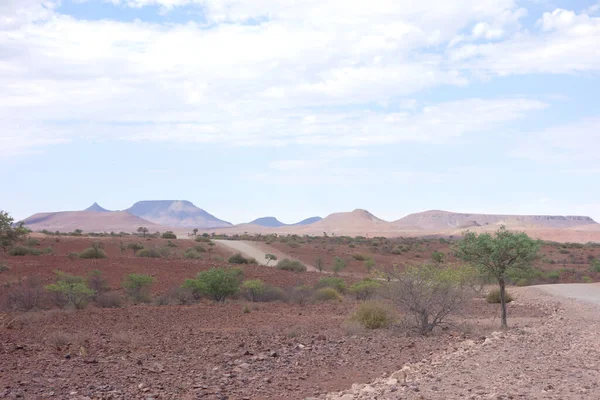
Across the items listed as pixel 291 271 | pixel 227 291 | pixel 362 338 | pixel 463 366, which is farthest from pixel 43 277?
pixel 463 366

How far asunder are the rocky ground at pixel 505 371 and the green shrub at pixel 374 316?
3317mm

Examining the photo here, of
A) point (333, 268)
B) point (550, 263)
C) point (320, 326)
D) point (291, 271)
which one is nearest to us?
point (320, 326)

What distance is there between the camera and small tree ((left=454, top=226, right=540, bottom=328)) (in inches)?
757

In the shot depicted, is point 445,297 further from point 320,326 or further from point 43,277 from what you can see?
point 43,277

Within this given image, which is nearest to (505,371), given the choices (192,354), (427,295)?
(427,295)

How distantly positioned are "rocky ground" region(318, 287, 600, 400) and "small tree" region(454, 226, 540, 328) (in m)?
Result: 2.29

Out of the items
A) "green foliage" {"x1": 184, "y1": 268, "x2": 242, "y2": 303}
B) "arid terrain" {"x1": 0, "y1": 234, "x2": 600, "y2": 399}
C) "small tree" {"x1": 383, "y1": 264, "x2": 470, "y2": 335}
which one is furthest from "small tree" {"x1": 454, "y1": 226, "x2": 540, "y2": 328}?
"green foliage" {"x1": 184, "y1": 268, "x2": 242, "y2": 303}

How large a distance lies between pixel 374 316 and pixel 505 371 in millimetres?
7547

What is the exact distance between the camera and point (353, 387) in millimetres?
11133

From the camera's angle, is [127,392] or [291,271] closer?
[127,392]

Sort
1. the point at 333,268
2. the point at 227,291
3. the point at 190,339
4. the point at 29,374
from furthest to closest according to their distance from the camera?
1. the point at 333,268
2. the point at 227,291
3. the point at 190,339
4. the point at 29,374

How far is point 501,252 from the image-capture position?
19344 mm

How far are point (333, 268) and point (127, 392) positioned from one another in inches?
1670

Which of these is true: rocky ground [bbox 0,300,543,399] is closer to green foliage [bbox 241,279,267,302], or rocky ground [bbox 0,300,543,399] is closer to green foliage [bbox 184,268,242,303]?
green foliage [bbox 184,268,242,303]
